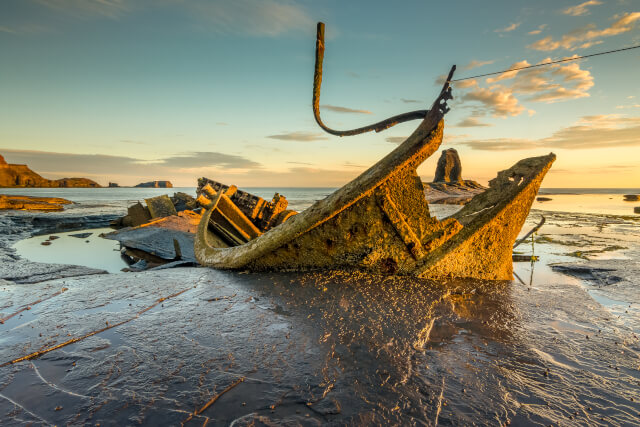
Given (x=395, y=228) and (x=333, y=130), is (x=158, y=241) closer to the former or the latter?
(x=333, y=130)

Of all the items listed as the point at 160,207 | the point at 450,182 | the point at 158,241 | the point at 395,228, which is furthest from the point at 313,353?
the point at 450,182

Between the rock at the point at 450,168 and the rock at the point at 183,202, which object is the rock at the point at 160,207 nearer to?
the rock at the point at 183,202

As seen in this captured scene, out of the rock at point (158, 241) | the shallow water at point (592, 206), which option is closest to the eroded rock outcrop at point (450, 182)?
the shallow water at point (592, 206)

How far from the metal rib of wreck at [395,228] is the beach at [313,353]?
248mm

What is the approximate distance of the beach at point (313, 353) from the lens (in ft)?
5.08

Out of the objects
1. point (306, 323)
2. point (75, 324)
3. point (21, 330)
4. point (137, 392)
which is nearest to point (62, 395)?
point (137, 392)

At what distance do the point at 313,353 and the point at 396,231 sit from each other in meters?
1.97

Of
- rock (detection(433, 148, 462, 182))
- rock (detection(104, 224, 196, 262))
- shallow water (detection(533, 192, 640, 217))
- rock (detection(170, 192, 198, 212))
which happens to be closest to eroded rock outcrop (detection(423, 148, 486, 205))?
rock (detection(433, 148, 462, 182))

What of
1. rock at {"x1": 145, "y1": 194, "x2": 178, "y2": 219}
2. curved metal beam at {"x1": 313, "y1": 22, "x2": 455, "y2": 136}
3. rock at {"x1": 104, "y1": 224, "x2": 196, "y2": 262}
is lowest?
rock at {"x1": 104, "y1": 224, "x2": 196, "y2": 262}

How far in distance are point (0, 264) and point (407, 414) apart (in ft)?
25.1

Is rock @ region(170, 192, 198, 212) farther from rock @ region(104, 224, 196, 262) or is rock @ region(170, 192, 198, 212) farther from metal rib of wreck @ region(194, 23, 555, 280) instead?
metal rib of wreck @ region(194, 23, 555, 280)

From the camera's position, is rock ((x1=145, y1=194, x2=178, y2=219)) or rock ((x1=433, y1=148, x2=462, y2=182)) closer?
rock ((x1=145, y1=194, x2=178, y2=219))

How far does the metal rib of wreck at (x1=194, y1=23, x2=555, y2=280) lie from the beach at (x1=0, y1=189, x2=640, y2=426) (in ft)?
0.82

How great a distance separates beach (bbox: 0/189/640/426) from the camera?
155 centimetres
